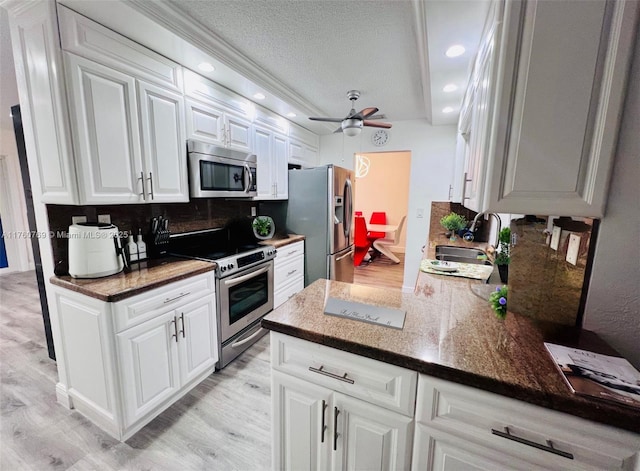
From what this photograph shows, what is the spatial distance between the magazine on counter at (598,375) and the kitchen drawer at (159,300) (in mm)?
1868

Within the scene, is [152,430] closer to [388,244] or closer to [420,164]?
[420,164]

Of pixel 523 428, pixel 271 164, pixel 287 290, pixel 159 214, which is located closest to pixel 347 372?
pixel 523 428

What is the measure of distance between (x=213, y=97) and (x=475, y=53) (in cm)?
201

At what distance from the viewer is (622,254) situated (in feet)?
2.97

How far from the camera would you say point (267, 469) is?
4.67ft

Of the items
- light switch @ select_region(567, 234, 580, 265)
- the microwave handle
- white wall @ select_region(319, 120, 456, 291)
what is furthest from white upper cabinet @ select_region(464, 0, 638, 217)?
white wall @ select_region(319, 120, 456, 291)

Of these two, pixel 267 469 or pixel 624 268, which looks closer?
pixel 624 268

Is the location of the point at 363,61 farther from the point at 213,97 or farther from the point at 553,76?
the point at 553,76

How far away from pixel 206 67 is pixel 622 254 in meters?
2.62

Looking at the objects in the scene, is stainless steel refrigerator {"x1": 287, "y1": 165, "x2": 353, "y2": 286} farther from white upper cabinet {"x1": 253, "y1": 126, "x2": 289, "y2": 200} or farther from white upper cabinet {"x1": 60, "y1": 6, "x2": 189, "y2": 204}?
white upper cabinet {"x1": 60, "y1": 6, "x2": 189, "y2": 204}

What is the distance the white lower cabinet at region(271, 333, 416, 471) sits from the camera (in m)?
0.89

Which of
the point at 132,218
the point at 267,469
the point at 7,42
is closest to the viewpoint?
the point at 267,469

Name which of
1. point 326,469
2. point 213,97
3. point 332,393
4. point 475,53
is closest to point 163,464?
point 326,469

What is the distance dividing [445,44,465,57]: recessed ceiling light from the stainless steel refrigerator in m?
1.64
